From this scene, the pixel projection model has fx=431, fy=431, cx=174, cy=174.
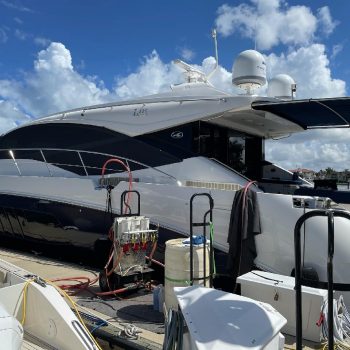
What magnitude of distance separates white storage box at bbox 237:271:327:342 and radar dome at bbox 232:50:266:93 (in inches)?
130

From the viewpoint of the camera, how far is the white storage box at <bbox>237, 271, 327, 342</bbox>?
3830 mm

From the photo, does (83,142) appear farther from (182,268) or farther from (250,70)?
(182,268)

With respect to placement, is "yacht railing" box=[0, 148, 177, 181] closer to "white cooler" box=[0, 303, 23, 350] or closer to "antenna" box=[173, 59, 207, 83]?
"antenna" box=[173, 59, 207, 83]

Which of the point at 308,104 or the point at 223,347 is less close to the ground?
the point at 308,104

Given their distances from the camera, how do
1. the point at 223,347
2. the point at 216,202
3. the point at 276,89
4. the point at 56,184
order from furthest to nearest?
the point at 276,89 → the point at 56,184 → the point at 216,202 → the point at 223,347

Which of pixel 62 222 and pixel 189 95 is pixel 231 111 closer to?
pixel 189 95

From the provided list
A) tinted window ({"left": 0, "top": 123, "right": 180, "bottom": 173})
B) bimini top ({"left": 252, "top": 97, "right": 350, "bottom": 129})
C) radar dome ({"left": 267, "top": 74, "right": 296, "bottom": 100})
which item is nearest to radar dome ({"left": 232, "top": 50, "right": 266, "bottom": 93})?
bimini top ({"left": 252, "top": 97, "right": 350, "bottom": 129})

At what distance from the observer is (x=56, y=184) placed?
6.69m

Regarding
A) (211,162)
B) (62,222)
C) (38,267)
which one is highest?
(211,162)

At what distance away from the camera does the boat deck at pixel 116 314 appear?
367cm

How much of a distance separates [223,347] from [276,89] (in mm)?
6088

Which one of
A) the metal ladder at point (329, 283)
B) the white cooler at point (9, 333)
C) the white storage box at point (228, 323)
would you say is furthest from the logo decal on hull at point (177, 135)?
the metal ladder at point (329, 283)

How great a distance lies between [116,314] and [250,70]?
13.6ft

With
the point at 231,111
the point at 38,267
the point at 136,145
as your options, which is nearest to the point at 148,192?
the point at 136,145
